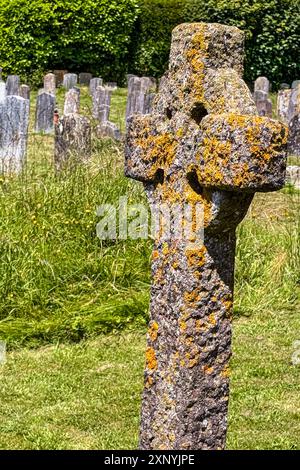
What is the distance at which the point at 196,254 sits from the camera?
11.6ft

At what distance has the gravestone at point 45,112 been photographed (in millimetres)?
14148

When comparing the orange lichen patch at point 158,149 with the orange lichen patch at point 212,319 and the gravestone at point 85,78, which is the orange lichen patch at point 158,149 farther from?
the gravestone at point 85,78

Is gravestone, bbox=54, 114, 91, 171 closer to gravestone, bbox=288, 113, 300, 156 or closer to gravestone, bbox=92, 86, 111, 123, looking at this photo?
gravestone, bbox=288, 113, 300, 156

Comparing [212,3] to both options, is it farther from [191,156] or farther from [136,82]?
[191,156]

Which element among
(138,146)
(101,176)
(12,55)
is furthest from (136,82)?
(138,146)

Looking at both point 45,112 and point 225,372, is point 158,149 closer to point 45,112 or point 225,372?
point 225,372

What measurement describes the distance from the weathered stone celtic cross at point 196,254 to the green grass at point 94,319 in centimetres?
135

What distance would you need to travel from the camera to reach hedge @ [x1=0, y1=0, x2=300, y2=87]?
2202 centimetres

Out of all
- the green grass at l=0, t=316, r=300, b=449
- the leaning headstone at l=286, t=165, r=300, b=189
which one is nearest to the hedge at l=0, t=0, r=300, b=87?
the leaning headstone at l=286, t=165, r=300, b=189

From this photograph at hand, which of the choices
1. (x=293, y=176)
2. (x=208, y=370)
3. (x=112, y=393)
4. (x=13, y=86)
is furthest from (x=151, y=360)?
(x=13, y=86)

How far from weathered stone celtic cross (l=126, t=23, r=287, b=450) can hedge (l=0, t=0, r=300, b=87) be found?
61.8 ft

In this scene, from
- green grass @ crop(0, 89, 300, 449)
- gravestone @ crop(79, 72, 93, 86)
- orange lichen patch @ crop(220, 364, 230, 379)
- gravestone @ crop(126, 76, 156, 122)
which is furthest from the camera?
gravestone @ crop(79, 72, 93, 86)

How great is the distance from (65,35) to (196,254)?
1972 cm

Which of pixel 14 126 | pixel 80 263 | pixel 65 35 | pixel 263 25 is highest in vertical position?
pixel 263 25
